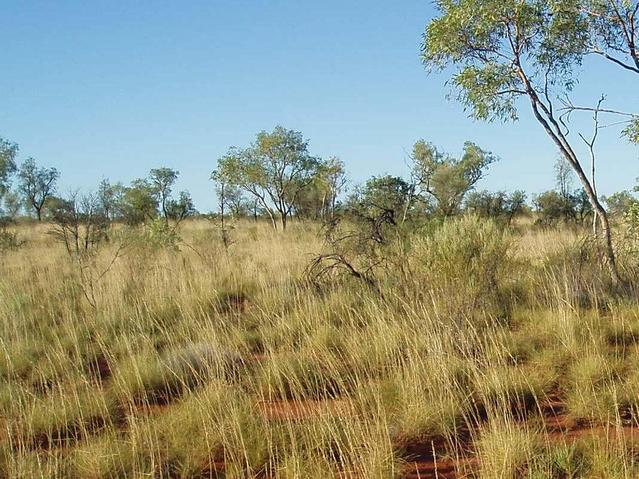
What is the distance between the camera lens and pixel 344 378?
479cm

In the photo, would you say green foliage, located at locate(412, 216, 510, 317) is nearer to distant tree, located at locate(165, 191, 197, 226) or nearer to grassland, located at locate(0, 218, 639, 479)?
grassland, located at locate(0, 218, 639, 479)

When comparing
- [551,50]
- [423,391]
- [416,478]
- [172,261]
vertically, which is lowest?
[416,478]

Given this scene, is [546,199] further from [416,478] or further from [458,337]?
[416,478]

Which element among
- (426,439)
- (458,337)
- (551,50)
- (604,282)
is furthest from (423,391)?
(551,50)

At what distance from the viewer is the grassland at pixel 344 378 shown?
3.32 meters

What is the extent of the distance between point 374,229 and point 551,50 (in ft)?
12.6

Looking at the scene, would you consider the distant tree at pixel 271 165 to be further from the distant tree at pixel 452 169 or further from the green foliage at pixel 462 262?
the green foliage at pixel 462 262

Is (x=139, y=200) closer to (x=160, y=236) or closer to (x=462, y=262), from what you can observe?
(x=160, y=236)

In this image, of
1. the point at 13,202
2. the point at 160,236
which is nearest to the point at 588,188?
the point at 160,236

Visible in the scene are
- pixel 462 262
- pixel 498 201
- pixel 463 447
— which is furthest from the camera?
pixel 498 201

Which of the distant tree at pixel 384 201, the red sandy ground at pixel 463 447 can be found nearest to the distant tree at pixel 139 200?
the distant tree at pixel 384 201

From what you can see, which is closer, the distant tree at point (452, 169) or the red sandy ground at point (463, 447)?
the red sandy ground at point (463, 447)

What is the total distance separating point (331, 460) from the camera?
3.34 meters

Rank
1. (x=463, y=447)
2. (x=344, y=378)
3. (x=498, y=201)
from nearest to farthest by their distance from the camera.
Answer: (x=463, y=447) < (x=344, y=378) < (x=498, y=201)
